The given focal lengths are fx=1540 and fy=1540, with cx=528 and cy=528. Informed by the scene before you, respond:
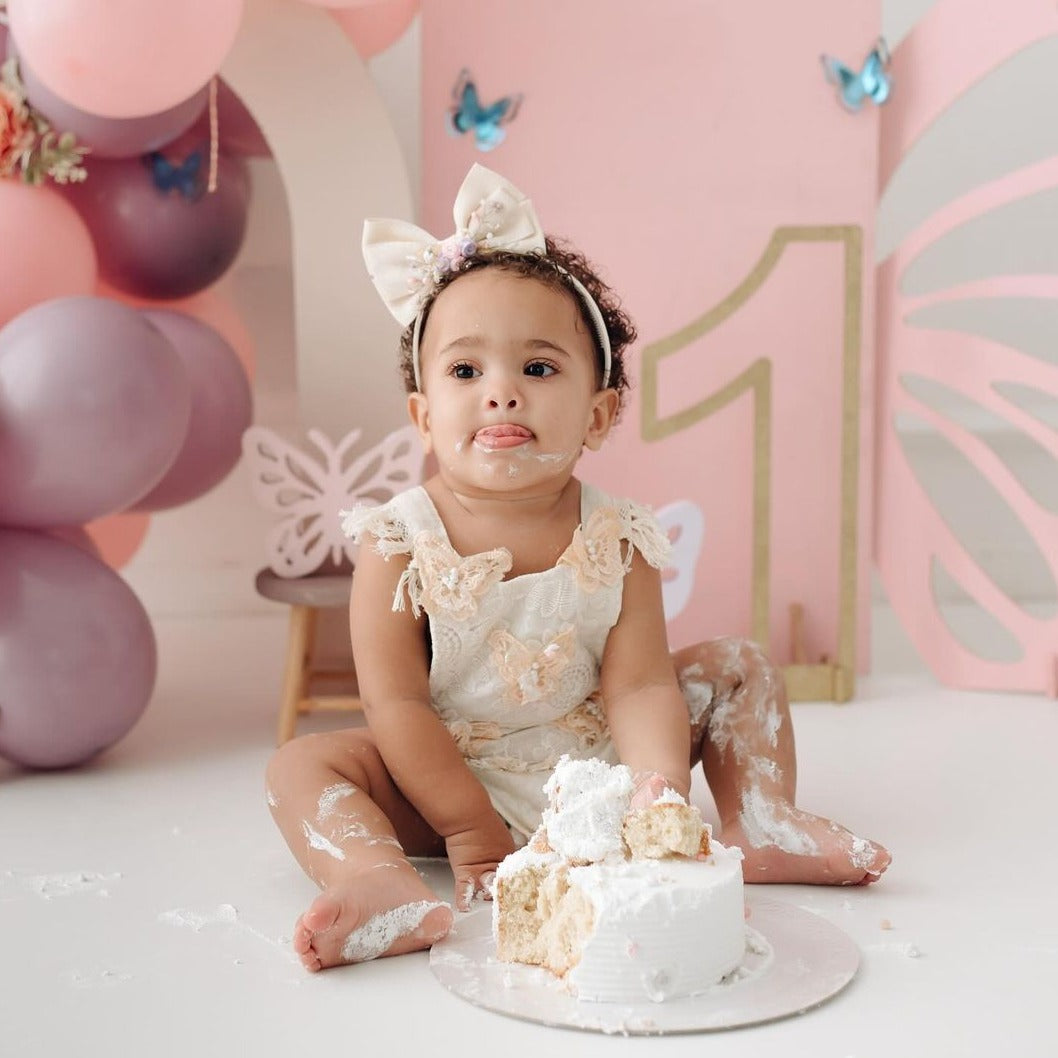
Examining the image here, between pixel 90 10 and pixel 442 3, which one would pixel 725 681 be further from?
pixel 442 3

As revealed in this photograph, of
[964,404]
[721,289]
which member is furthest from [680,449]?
[964,404]

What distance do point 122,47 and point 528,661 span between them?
81 cm

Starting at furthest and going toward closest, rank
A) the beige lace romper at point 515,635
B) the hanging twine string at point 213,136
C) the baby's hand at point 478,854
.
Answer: the hanging twine string at point 213,136, the beige lace romper at point 515,635, the baby's hand at point 478,854

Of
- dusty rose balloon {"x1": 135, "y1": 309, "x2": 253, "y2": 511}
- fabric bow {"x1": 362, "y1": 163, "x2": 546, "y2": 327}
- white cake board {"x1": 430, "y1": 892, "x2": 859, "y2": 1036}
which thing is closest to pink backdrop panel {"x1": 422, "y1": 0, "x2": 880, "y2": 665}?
dusty rose balloon {"x1": 135, "y1": 309, "x2": 253, "y2": 511}

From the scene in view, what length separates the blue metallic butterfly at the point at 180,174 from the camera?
1996 millimetres

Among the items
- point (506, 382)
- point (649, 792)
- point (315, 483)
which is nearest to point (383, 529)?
point (506, 382)

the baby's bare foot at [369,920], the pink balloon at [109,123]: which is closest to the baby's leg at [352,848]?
the baby's bare foot at [369,920]

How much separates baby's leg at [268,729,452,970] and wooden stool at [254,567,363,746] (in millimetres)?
477

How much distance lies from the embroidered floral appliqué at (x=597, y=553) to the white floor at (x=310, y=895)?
1.02 ft

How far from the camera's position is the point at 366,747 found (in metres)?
1.44

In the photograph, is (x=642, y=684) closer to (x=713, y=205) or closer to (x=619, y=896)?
(x=619, y=896)

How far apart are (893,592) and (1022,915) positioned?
104cm

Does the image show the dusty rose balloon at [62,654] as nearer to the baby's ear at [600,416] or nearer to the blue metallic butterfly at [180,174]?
the blue metallic butterfly at [180,174]

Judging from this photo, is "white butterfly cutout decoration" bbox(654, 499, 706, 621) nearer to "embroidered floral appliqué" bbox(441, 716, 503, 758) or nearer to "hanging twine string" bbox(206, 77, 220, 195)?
"embroidered floral appliqué" bbox(441, 716, 503, 758)
